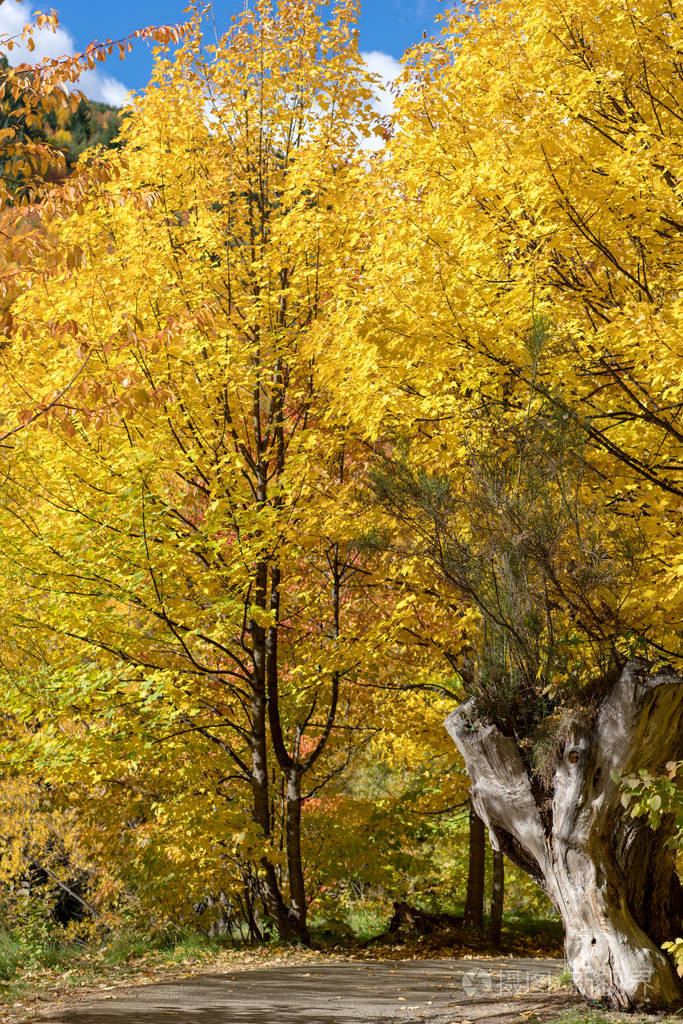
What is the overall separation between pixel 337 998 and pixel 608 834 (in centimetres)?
242

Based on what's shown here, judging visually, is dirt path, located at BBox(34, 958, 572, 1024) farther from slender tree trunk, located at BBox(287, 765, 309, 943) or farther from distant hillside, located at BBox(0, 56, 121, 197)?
distant hillside, located at BBox(0, 56, 121, 197)

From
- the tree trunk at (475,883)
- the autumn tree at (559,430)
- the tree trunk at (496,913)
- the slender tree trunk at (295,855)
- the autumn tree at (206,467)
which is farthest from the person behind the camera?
the tree trunk at (475,883)

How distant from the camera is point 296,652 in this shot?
10.9m

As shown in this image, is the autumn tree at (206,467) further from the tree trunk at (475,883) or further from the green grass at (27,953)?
the tree trunk at (475,883)

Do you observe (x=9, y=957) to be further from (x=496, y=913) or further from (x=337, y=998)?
(x=496, y=913)

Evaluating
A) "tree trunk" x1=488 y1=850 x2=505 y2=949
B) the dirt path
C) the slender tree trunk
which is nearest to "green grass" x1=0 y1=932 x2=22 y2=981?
the dirt path

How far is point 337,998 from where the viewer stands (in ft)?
21.2

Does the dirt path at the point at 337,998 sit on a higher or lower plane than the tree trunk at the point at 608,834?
lower

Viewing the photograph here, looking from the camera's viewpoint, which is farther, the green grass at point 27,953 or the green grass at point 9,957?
the green grass at point 27,953

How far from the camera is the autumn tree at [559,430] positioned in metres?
5.69

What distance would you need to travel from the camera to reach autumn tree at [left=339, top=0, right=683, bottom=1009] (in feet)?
18.7

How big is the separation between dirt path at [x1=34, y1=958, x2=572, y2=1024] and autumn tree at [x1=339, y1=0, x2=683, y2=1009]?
792 mm

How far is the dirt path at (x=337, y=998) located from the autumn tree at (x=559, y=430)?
2.60 feet

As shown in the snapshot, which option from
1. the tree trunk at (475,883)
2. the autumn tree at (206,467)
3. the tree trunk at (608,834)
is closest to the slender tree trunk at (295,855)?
the autumn tree at (206,467)
